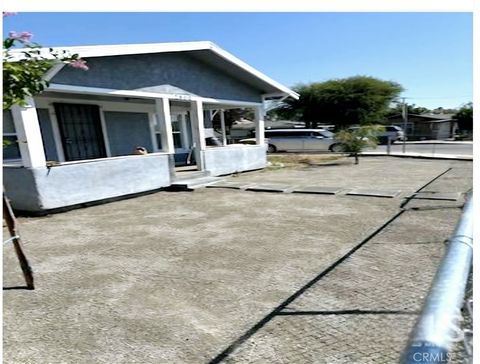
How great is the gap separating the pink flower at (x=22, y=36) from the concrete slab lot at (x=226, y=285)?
2540 mm

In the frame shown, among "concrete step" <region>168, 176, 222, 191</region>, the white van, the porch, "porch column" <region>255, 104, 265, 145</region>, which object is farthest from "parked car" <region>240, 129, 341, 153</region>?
"concrete step" <region>168, 176, 222, 191</region>

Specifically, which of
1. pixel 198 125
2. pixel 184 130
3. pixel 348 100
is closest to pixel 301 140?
pixel 184 130

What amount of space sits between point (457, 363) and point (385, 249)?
2315 millimetres

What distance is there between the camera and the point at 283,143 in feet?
87.3

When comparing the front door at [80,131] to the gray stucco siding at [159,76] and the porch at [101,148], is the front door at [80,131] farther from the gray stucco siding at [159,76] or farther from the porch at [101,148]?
the gray stucco siding at [159,76]

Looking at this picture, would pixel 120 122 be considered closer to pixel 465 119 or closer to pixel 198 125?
pixel 198 125

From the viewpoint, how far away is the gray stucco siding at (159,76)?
758 cm

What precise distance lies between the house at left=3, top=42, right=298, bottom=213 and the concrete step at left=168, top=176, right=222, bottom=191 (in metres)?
0.22

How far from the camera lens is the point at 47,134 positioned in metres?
9.37

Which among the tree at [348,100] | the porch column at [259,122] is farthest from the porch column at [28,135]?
the tree at [348,100]

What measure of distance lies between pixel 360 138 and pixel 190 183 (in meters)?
9.73

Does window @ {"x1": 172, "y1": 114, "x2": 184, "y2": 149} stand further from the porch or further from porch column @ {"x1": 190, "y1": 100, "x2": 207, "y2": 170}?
porch column @ {"x1": 190, "y1": 100, "x2": 207, "y2": 170}
